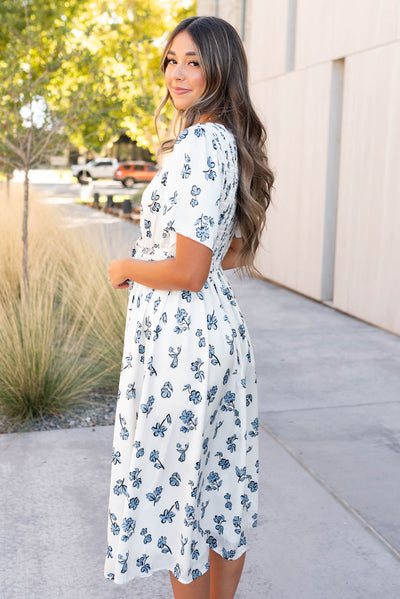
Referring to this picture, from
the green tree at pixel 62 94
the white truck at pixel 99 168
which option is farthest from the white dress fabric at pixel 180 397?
the white truck at pixel 99 168

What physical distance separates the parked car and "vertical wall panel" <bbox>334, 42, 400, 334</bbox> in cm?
3066

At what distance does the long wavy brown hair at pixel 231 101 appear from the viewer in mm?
2037

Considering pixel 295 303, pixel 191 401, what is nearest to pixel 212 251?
pixel 191 401

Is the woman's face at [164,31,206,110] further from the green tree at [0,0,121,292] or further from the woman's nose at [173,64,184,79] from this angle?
the green tree at [0,0,121,292]

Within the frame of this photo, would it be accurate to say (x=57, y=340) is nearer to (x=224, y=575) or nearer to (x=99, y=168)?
(x=224, y=575)

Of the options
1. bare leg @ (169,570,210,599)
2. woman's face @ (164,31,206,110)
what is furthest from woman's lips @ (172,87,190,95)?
bare leg @ (169,570,210,599)

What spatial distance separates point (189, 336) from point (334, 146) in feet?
20.9

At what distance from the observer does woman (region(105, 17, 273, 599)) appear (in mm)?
1977

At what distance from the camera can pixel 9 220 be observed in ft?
27.5

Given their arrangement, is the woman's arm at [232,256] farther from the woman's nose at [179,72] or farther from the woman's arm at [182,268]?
the woman's nose at [179,72]

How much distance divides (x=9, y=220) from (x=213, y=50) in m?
6.74

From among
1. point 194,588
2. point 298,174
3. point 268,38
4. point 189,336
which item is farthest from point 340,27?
point 194,588

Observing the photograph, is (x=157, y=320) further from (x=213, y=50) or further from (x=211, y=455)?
(x=213, y=50)

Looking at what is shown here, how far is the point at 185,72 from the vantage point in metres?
2.07
